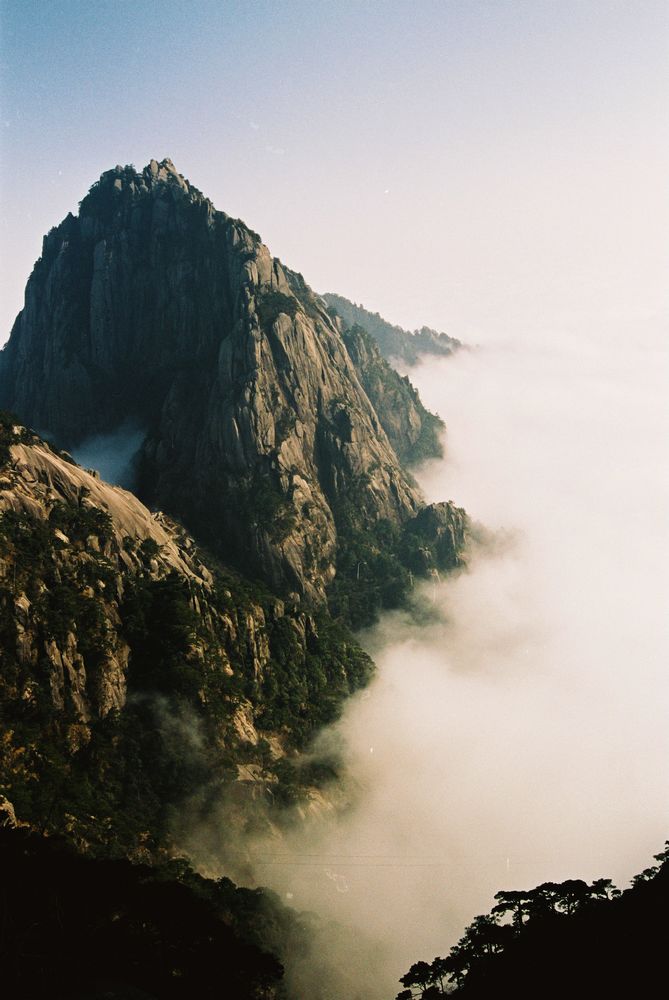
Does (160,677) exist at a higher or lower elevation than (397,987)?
higher

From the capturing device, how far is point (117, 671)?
141250 millimetres

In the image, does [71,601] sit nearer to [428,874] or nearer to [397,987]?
[397,987]

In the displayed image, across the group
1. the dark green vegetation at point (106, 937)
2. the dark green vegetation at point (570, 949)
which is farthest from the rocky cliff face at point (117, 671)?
the dark green vegetation at point (570, 949)

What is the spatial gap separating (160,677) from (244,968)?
8229 cm

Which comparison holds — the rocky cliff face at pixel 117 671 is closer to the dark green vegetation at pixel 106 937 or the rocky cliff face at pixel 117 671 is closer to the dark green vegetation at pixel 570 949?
the dark green vegetation at pixel 106 937

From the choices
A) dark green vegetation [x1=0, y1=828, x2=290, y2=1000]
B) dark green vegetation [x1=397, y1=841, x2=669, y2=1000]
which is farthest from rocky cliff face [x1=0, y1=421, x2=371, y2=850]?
dark green vegetation [x1=397, y1=841, x2=669, y2=1000]

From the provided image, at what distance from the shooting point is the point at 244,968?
236 feet

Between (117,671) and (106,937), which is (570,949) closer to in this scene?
(106,937)

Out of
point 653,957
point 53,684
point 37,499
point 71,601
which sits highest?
point 37,499

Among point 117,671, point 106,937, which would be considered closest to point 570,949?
point 106,937

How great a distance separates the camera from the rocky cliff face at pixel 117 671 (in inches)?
4660

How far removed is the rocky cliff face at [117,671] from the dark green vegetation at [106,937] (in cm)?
3241

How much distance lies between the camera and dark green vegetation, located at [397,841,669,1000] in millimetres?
62531

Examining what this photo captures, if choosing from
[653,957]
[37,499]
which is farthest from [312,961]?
[37,499]
